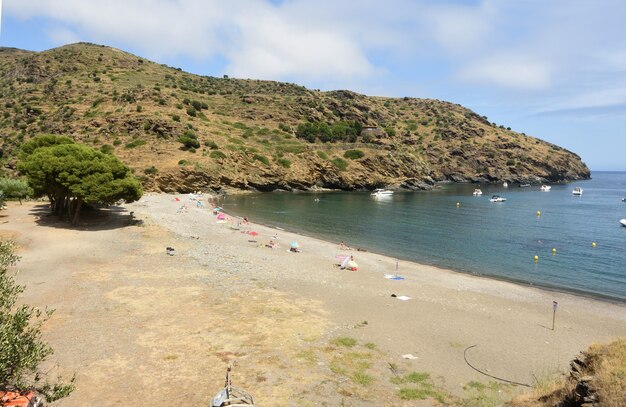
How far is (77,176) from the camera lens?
1280 inches

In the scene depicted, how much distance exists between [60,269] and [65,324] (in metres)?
8.57

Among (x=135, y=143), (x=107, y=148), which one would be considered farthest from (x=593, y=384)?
(x=135, y=143)

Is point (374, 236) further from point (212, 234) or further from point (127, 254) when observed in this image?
point (127, 254)

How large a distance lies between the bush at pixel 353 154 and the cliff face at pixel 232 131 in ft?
0.81

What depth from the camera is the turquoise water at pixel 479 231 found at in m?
32.0

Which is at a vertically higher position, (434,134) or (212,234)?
(434,134)

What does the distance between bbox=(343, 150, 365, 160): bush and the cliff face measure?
25 centimetres

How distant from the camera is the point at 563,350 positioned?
653 inches

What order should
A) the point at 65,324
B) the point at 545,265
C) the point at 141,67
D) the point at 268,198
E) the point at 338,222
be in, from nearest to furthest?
the point at 65,324 → the point at 545,265 → the point at 338,222 → the point at 268,198 → the point at 141,67

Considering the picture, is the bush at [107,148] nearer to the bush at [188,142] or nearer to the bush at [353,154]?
the bush at [188,142]

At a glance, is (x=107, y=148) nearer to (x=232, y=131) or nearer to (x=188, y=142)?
(x=188, y=142)

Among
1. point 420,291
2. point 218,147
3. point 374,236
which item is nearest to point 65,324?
point 420,291

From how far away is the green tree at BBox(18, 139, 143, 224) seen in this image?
32.2 m

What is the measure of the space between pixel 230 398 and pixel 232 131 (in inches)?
3468
